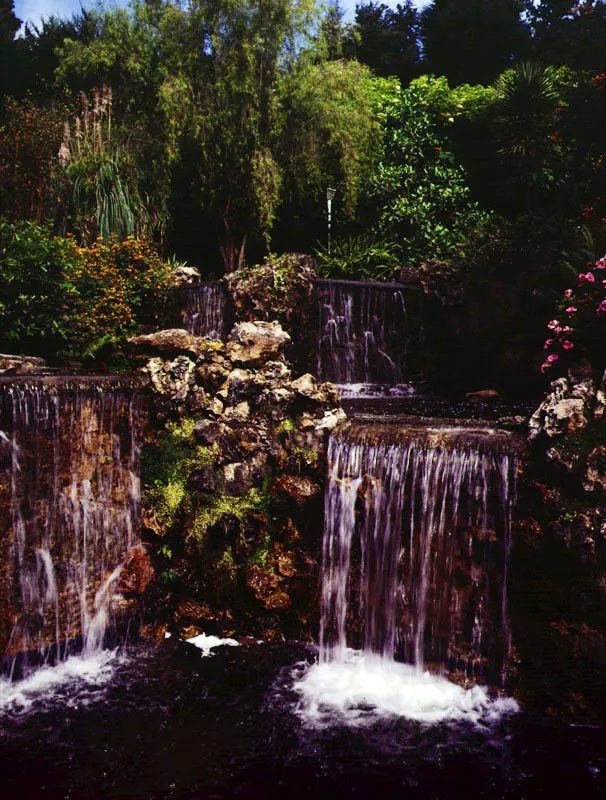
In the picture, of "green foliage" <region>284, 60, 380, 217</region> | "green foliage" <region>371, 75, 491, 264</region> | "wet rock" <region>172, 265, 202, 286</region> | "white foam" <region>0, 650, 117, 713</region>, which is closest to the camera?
"white foam" <region>0, 650, 117, 713</region>

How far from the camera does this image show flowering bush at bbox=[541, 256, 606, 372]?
316 inches

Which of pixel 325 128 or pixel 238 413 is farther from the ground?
pixel 325 128

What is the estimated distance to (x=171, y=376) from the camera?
314 inches

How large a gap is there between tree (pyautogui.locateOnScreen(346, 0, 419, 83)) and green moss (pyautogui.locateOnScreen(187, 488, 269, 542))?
19.5m

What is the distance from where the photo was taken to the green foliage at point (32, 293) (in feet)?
30.3

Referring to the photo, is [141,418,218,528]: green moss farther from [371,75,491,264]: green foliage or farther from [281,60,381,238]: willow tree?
[371,75,491,264]: green foliage

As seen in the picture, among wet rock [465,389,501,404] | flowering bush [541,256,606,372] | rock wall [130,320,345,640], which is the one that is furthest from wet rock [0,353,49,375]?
flowering bush [541,256,606,372]

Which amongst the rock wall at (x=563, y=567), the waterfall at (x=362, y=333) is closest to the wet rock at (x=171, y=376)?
the waterfall at (x=362, y=333)

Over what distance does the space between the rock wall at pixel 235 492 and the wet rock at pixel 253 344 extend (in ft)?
0.09

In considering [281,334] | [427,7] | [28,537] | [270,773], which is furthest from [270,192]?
[427,7]

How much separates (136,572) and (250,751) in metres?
2.85

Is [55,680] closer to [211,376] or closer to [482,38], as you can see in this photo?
[211,376]

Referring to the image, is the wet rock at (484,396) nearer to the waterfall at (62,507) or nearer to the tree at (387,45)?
the waterfall at (62,507)

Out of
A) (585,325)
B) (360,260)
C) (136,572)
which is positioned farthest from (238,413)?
(360,260)
